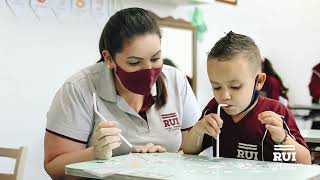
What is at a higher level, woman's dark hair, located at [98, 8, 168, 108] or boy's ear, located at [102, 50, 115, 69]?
woman's dark hair, located at [98, 8, 168, 108]

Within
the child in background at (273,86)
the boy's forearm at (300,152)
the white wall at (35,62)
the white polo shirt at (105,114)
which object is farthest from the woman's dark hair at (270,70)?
the boy's forearm at (300,152)

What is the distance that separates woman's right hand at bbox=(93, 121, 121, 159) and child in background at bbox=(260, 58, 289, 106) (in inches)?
129

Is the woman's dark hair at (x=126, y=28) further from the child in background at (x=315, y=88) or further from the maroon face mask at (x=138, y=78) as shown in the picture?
the child in background at (x=315, y=88)

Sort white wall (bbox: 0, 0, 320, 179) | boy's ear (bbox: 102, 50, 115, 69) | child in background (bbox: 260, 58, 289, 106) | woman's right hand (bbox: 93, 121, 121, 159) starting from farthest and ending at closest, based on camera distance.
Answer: child in background (bbox: 260, 58, 289, 106) < white wall (bbox: 0, 0, 320, 179) < boy's ear (bbox: 102, 50, 115, 69) < woman's right hand (bbox: 93, 121, 121, 159)

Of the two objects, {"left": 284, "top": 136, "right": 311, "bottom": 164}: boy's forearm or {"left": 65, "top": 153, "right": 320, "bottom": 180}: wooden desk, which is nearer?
{"left": 65, "top": 153, "right": 320, "bottom": 180}: wooden desk

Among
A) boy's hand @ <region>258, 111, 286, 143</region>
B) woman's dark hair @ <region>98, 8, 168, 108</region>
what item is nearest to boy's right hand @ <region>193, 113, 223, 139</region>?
boy's hand @ <region>258, 111, 286, 143</region>

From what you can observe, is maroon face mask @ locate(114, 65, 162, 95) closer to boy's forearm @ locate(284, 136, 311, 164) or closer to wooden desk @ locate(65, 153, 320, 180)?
wooden desk @ locate(65, 153, 320, 180)

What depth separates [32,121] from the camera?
2.74 meters

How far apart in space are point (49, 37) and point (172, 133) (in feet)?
4.27

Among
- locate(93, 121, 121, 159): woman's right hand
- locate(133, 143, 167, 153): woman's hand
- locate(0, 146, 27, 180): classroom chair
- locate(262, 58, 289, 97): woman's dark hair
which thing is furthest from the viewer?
locate(262, 58, 289, 97): woman's dark hair

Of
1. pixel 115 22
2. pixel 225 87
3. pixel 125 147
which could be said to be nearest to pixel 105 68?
pixel 115 22

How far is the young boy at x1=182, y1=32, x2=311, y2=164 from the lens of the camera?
4.79ft

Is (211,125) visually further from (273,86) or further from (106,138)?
(273,86)

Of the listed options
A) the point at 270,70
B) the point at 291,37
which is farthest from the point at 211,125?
the point at 291,37
